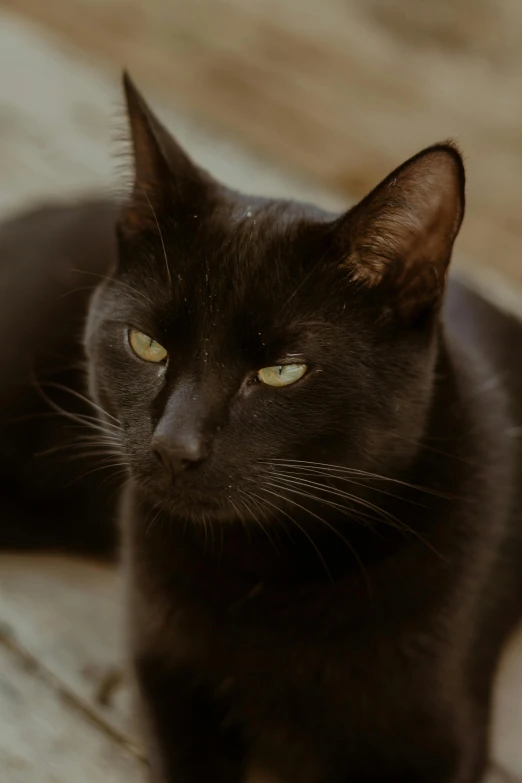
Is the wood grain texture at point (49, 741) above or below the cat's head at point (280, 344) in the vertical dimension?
below

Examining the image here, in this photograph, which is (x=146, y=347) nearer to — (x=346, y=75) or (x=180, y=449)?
(x=180, y=449)

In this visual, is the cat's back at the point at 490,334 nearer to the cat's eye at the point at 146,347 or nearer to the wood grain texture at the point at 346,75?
the cat's eye at the point at 146,347

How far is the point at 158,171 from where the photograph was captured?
906mm

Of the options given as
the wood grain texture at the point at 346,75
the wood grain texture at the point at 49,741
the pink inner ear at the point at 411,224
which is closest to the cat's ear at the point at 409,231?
the pink inner ear at the point at 411,224

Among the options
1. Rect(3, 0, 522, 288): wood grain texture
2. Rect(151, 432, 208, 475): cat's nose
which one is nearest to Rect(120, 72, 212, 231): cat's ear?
Rect(151, 432, 208, 475): cat's nose

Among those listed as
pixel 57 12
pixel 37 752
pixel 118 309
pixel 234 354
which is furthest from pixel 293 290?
pixel 57 12

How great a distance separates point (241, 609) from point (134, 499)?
0.56 ft

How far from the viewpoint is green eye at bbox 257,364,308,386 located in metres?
0.83

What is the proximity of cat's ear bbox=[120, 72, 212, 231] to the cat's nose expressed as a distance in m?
0.24

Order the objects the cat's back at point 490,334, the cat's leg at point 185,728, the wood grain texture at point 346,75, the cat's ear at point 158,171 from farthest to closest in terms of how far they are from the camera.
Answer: the wood grain texture at point 346,75 < the cat's back at point 490,334 < the cat's leg at point 185,728 < the cat's ear at point 158,171

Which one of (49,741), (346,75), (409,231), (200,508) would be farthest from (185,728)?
(346,75)

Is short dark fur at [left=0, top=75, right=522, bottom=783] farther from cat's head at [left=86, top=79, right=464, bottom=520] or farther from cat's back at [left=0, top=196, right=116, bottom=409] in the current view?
cat's back at [left=0, top=196, right=116, bottom=409]

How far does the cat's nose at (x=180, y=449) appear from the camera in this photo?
0.78m

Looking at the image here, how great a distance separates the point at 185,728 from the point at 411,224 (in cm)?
58
